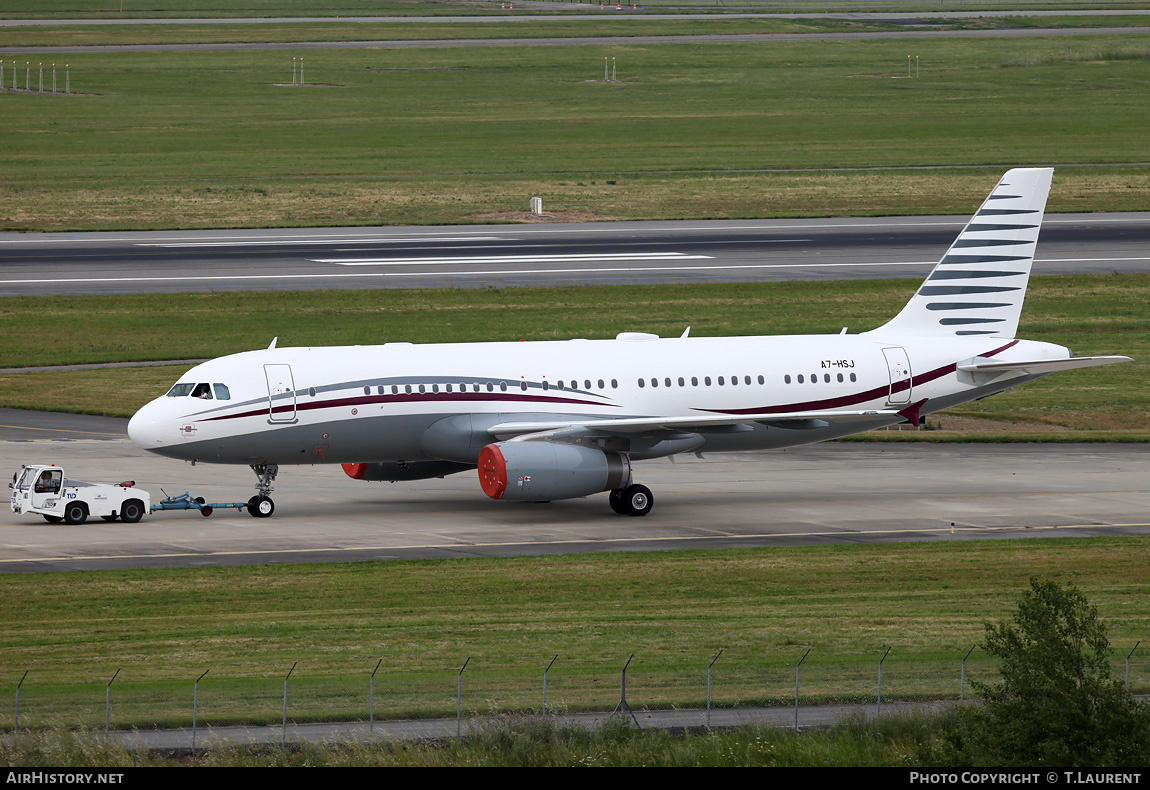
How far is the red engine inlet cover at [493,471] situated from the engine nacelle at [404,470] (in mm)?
3655

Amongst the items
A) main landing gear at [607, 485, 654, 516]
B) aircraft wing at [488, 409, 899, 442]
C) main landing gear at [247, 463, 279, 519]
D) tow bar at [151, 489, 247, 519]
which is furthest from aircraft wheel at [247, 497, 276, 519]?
main landing gear at [607, 485, 654, 516]

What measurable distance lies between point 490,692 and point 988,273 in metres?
33.3

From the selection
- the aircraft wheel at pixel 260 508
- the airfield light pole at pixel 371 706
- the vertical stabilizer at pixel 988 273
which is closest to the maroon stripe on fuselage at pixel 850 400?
the vertical stabilizer at pixel 988 273

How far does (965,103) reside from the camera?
15288cm

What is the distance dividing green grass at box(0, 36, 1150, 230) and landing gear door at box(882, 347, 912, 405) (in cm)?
6052

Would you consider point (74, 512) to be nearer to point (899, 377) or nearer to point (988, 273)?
point (899, 377)

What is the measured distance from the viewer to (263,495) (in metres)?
48.5

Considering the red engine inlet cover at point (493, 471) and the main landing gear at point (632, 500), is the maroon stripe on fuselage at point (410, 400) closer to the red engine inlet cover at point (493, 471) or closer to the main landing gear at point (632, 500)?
the red engine inlet cover at point (493, 471)

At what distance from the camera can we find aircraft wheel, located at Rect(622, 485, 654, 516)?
48.7 m

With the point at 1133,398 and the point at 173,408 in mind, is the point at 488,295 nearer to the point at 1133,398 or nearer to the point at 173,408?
the point at 1133,398

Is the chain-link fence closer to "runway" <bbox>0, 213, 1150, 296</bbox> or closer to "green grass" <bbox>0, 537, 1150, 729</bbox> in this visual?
"green grass" <bbox>0, 537, 1150, 729</bbox>

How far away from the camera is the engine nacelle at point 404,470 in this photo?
166 ft

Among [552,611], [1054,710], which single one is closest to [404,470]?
[552,611]

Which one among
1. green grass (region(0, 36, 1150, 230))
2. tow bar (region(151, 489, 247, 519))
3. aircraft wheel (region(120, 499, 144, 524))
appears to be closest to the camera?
aircraft wheel (region(120, 499, 144, 524))
